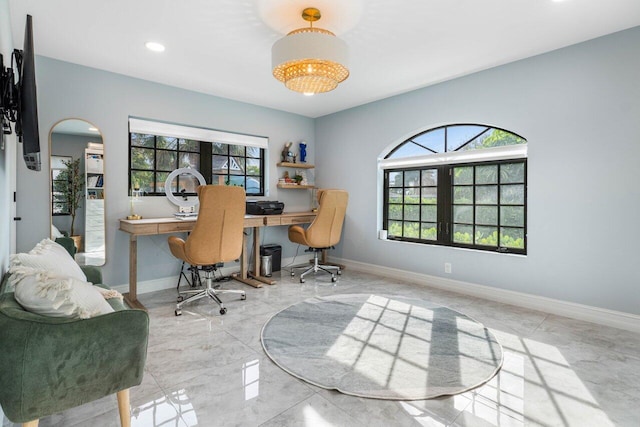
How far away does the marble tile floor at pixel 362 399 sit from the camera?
63.6 inches

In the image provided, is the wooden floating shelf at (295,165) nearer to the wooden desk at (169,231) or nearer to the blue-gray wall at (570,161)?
the wooden desk at (169,231)

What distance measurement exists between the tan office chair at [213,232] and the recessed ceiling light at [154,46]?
1.28m

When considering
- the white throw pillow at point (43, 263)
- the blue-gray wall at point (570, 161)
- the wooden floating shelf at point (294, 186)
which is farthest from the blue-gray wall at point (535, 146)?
the white throw pillow at point (43, 263)

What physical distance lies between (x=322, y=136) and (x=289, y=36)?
3.12 metres

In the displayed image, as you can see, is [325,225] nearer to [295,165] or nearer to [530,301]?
[295,165]

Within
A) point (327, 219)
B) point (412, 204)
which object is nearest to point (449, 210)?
point (412, 204)

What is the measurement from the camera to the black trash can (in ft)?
15.1

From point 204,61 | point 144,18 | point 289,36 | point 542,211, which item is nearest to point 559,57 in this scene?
point 542,211

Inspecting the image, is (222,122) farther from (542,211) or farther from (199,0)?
(542,211)

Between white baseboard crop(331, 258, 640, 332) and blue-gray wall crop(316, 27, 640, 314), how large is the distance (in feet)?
0.20

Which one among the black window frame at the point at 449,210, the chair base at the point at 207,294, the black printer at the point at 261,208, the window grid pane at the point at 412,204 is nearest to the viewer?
the chair base at the point at 207,294

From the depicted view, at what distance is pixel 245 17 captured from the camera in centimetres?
247

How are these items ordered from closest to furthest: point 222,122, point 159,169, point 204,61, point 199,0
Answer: point 199,0
point 204,61
point 159,169
point 222,122

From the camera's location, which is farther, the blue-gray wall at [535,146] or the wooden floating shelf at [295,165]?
the wooden floating shelf at [295,165]
